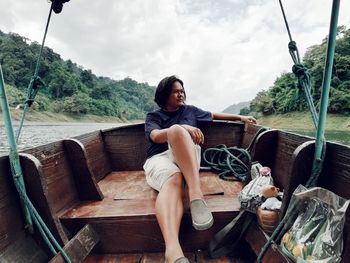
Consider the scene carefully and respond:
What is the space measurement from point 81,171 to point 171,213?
79cm

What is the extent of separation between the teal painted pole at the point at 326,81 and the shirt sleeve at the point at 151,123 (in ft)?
4.12

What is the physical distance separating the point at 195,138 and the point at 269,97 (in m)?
31.2

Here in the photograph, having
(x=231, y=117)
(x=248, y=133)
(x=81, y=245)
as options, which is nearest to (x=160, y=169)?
(x=81, y=245)

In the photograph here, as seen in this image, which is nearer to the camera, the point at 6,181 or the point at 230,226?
the point at 6,181

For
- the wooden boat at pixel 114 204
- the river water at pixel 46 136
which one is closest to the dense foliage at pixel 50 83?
the river water at pixel 46 136

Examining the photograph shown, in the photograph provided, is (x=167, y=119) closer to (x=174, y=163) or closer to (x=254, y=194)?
(x=174, y=163)

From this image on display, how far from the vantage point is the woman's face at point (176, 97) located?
2.33 m

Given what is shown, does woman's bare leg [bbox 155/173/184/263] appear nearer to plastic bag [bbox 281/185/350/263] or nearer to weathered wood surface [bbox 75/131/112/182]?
plastic bag [bbox 281/185/350/263]

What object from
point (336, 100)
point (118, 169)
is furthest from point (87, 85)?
point (118, 169)

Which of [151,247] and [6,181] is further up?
[6,181]

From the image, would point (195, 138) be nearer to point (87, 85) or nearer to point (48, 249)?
point (48, 249)

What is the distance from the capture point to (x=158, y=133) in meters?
1.87

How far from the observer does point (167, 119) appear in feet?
7.72

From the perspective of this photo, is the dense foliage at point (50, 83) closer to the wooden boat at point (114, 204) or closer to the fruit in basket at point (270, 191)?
the wooden boat at point (114, 204)
